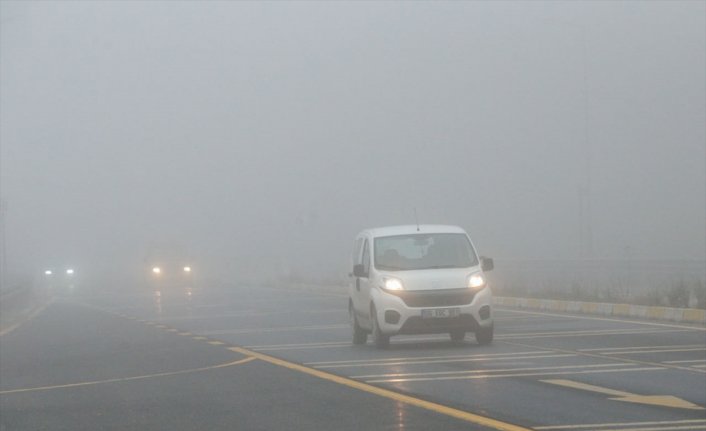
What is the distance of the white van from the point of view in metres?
18.9

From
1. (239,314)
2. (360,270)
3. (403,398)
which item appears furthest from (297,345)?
(239,314)

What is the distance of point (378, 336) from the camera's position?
19156 millimetres

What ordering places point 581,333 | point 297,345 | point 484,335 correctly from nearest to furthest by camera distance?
point 484,335 → point 297,345 → point 581,333

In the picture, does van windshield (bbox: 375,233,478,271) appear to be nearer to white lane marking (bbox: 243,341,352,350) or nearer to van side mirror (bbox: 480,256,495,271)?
van side mirror (bbox: 480,256,495,271)

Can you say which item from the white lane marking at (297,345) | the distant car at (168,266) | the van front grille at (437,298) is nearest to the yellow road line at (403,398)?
the van front grille at (437,298)

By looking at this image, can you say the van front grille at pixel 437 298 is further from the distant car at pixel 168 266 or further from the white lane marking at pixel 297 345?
the distant car at pixel 168 266

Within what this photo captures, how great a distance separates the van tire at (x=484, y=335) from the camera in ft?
62.8

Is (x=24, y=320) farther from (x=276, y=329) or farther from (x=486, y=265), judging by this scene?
(x=486, y=265)

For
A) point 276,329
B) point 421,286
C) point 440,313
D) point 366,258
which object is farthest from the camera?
point 276,329

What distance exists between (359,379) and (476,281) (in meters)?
5.02

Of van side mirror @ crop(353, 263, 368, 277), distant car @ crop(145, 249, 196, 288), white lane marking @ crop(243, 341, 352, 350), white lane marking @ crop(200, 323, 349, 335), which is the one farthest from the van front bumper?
Answer: distant car @ crop(145, 249, 196, 288)

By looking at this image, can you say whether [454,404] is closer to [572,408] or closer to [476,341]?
[572,408]

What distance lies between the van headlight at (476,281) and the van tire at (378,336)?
4.61 ft

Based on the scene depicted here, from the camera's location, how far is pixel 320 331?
25047 mm
